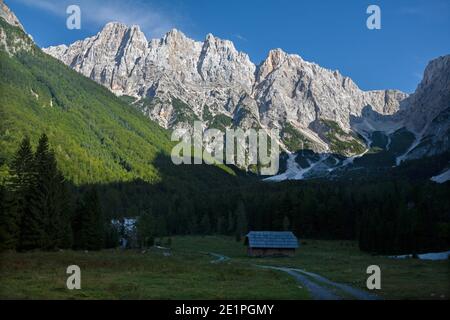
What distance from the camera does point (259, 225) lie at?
512 ft

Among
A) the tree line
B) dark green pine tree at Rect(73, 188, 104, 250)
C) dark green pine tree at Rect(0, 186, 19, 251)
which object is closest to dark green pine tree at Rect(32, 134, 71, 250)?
the tree line

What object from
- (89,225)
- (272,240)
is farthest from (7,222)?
(272,240)

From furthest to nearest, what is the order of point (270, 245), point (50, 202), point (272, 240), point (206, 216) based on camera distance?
point (206, 216)
point (272, 240)
point (270, 245)
point (50, 202)

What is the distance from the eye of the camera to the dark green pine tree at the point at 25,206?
216 ft

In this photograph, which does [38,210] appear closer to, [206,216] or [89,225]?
[89,225]

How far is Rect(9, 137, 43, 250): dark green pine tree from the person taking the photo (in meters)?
65.8

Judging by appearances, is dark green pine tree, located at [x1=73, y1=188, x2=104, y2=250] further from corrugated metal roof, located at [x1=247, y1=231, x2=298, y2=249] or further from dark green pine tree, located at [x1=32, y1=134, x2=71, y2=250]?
corrugated metal roof, located at [x1=247, y1=231, x2=298, y2=249]

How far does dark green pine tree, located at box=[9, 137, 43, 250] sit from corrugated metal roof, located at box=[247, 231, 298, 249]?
154 feet

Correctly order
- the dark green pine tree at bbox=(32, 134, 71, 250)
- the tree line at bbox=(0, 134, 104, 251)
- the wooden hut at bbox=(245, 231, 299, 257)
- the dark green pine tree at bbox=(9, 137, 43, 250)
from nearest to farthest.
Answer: the tree line at bbox=(0, 134, 104, 251)
the dark green pine tree at bbox=(9, 137, 43, 250)
the dark green pine tree at bbox=(32, 134, 71, 250)
the wooden hut at bbox=(245, 231, 299, 257)

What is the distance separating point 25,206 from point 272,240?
2099 inches

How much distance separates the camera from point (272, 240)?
99.4 metres

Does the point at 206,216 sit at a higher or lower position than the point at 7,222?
lower

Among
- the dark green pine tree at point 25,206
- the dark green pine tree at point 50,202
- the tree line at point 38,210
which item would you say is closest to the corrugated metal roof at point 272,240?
the tree line at point 38,210

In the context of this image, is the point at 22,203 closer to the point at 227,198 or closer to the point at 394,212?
the point at 394,212
